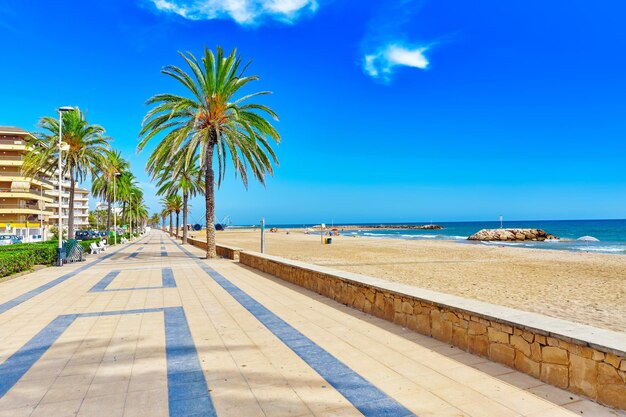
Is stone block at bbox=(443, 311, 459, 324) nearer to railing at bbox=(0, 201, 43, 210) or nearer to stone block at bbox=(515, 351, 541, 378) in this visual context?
stone block at bbox=(515, 351, 541, 378)

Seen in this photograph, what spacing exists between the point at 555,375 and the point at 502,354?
24.3 inches

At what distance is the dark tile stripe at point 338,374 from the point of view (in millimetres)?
3301

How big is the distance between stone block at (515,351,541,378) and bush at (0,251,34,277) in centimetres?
1456

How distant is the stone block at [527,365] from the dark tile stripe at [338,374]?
4.95 feet

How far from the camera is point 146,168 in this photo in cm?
1881

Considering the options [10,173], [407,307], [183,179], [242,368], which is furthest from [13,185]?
[407,307]

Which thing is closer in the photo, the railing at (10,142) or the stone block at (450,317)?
the stone block at (450,317)

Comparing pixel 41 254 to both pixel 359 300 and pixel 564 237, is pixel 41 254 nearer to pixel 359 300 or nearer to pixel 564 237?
pixel 359 300

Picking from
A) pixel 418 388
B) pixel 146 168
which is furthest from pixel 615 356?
pixel 146 168

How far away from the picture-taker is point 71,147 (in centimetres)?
2636

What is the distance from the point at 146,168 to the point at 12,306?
38.3 ft

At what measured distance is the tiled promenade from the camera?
3.35m

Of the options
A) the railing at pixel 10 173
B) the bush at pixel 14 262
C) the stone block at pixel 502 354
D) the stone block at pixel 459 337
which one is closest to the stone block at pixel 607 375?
the stone block at pixel 502 354

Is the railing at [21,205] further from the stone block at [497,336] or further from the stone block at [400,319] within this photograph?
the stone block at [497,336]
